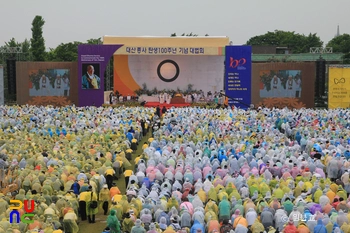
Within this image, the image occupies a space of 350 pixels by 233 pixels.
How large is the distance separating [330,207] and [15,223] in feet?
16.9

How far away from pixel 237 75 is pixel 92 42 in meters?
29.0

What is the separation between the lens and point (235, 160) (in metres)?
13.6

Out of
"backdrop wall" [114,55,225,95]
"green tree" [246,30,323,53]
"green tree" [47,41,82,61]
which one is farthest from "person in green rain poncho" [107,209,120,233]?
"green tree" [246,30,323,53]

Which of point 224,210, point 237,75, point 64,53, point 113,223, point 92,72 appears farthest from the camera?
point 64,53

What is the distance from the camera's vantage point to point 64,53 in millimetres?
52625

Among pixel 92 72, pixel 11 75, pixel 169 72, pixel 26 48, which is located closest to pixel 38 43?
pixel 26 48

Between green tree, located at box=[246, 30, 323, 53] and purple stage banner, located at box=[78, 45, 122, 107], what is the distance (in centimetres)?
3953

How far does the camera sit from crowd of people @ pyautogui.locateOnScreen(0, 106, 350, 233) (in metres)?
9.45

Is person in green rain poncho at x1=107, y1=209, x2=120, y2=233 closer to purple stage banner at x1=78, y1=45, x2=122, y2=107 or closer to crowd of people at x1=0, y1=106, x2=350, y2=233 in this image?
crowd of people at x1=0, y1=106, x2=350, y2=233

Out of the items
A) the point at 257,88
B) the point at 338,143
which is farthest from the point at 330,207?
the point at 257,88

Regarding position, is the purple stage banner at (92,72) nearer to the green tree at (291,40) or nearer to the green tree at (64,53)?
the green tree at (64,53)

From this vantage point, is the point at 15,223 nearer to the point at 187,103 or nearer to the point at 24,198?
the point at 24,198

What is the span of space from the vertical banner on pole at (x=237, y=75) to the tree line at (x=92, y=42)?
15139 millimetres

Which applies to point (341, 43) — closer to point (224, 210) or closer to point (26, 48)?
point (26, 48)
